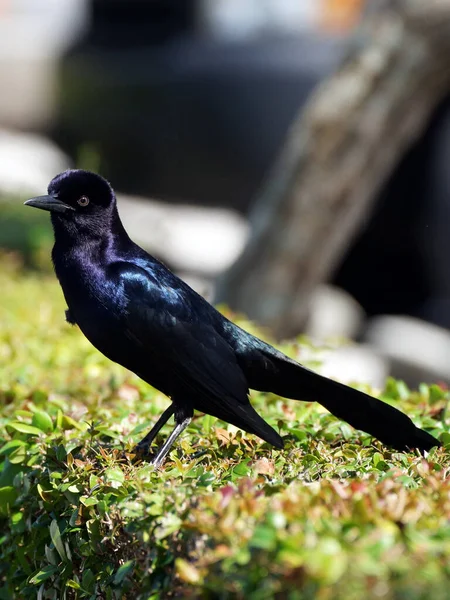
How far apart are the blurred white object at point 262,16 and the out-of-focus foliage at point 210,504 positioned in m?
14.1

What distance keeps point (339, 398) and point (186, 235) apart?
287 inches

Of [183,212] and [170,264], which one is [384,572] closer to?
[170,264]

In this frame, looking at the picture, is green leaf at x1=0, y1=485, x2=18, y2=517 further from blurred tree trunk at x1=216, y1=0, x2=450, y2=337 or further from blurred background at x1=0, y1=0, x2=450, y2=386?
blurred tree trunk at x1=216, y1=0, x2=450, y2=337

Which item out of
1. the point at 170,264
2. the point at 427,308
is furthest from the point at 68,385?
the point at 427,308

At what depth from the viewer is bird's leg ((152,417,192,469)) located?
3.46 meters

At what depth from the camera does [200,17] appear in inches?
661

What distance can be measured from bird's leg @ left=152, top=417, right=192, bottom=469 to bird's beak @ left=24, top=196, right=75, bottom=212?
846 millimetres

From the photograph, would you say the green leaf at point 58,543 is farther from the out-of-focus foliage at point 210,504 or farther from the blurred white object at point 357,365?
the blurred white object at point 357,365

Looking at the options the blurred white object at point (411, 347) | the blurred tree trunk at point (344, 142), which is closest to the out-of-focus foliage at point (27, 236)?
the blurred tree trunk at point (344, 142)

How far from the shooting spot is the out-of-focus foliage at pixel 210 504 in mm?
2273

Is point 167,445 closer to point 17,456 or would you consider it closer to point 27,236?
point 17,456

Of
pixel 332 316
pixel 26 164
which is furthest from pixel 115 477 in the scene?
pixel 26 164

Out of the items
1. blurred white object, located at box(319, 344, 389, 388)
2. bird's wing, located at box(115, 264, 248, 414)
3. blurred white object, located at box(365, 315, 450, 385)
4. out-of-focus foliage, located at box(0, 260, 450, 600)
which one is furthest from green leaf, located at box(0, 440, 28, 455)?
blurred white object, located at box(365, 315, 450, 385)

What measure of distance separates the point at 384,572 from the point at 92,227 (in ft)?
6.20
